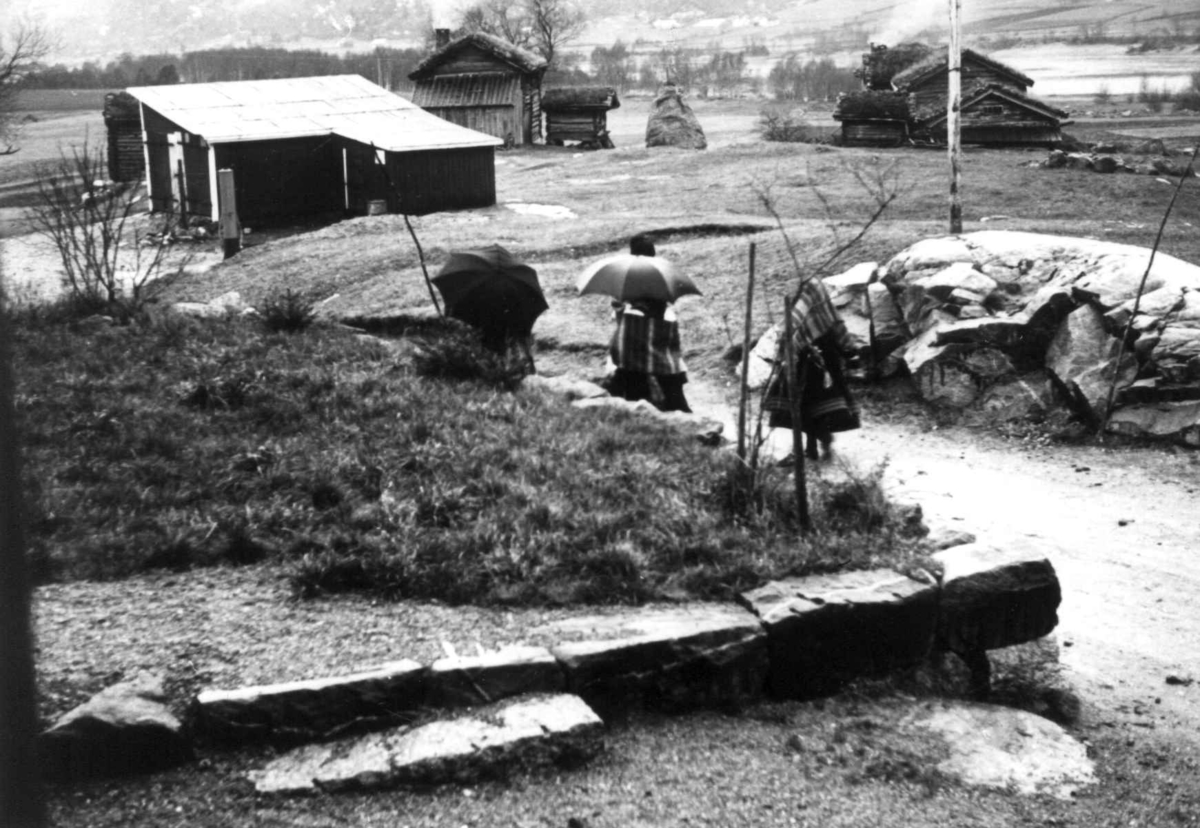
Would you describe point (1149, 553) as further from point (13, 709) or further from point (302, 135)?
point (302, 135)

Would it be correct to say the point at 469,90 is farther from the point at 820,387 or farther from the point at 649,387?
the point at 820,387

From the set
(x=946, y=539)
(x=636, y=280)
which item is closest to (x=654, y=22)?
(x=636, y=280)

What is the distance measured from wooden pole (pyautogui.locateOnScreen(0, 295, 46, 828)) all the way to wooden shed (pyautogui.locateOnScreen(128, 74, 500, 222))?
25.6 meters

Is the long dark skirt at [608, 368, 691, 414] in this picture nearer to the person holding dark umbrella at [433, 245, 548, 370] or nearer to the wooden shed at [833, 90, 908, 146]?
the person holding dark umbrella at [433, 245, 548, 370]

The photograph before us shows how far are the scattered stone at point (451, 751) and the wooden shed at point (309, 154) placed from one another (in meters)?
24.4

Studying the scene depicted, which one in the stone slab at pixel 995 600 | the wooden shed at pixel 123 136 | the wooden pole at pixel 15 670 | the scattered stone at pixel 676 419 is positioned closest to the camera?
the wooden pole at pixel 15 670

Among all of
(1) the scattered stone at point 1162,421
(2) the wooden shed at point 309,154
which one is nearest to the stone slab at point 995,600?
(1) the scattered stone at point 1162,421

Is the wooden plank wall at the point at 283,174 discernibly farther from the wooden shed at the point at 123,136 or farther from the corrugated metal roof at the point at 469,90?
the corrugated metal roof at the point at 469,90

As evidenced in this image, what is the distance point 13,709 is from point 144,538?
2858mm

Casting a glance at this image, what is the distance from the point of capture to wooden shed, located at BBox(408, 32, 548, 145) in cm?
4625

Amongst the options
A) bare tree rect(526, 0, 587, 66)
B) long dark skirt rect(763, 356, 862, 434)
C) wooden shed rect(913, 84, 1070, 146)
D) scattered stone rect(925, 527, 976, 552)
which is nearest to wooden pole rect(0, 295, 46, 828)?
scattered stone rect(925, 527, 976, 552)

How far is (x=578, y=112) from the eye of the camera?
4738 centimetres

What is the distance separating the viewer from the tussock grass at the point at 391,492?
19.8ft

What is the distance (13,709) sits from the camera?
332cm
